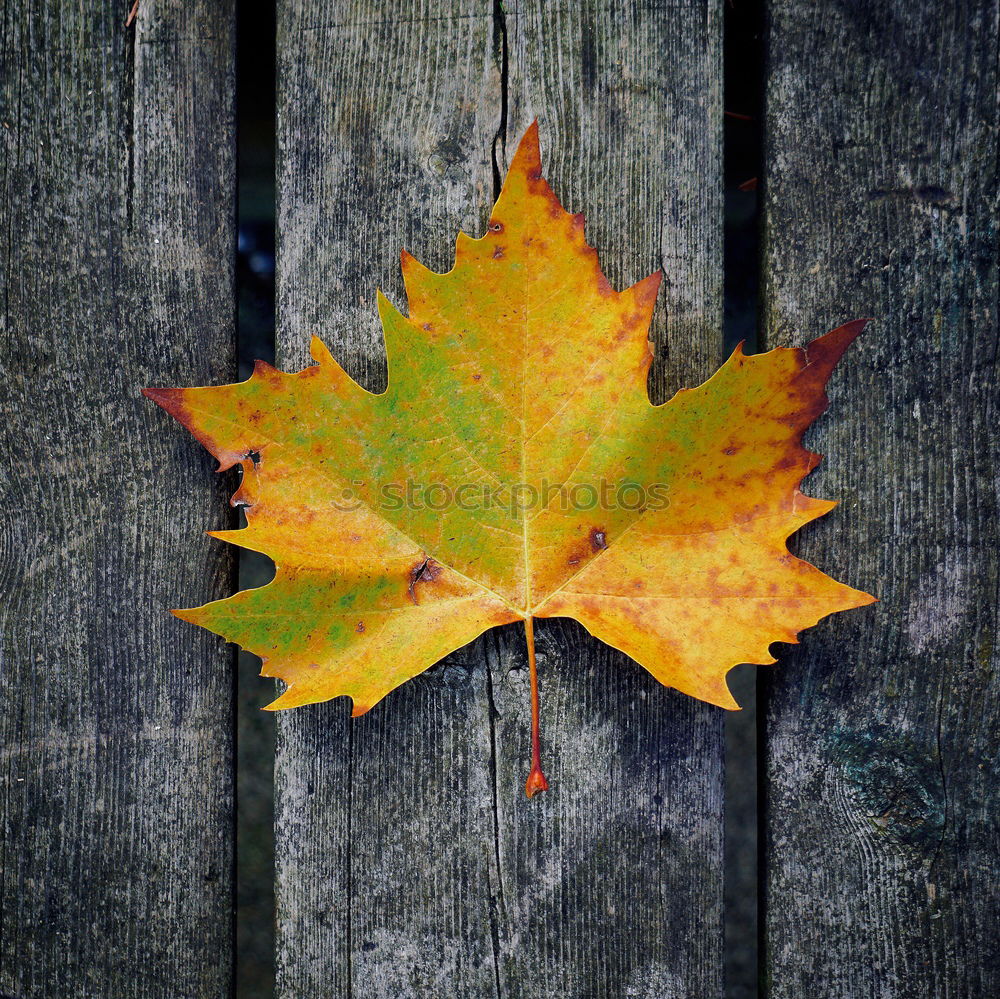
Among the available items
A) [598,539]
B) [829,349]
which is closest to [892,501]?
[829,349]

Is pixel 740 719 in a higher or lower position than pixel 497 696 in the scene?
lower

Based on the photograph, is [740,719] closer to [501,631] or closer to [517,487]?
[501,631]

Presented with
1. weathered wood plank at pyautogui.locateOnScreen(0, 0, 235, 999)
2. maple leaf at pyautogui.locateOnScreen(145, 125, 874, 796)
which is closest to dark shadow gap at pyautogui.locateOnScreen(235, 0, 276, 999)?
weathered wood plank at pyautogui.locateOnScreen(0, 0, 235, 999)

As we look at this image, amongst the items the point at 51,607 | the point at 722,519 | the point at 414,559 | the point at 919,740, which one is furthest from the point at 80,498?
the point at 919,740

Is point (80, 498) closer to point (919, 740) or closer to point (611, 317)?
point (611, 317)

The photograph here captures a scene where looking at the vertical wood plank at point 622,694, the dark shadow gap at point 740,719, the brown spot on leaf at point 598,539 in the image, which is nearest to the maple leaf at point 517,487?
the brown spot on leaf at point 598,539

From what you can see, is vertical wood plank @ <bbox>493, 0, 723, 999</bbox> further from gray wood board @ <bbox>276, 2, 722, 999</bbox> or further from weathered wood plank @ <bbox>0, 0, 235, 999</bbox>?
weathered wood plank @ <bbox>0, 0, 235, 999</bbox>
